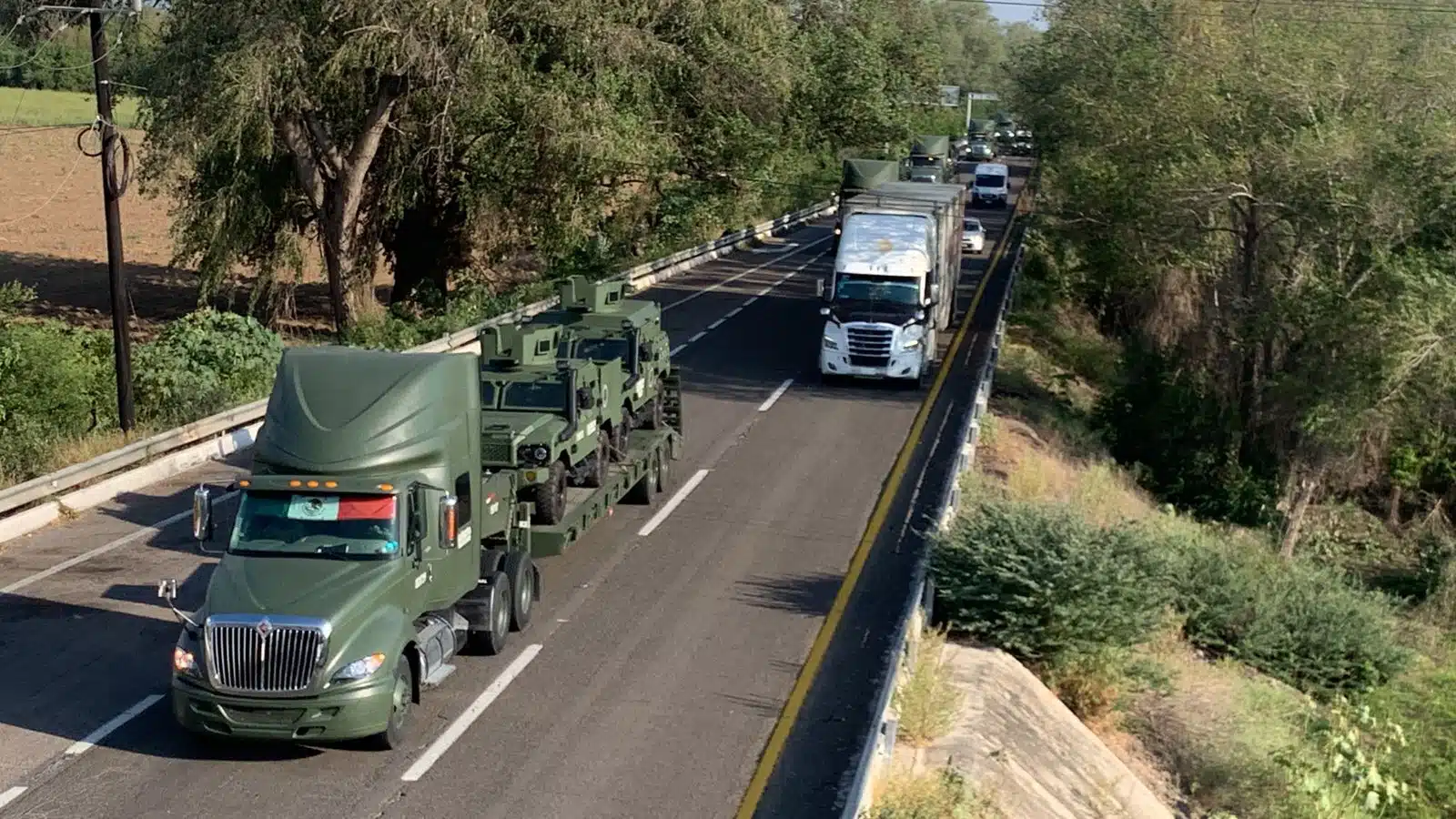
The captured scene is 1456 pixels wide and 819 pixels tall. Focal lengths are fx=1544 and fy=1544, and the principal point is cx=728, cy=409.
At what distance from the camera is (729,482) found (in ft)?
77.2

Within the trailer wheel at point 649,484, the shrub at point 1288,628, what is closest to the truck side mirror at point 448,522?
the trailer wheel at point 649,484

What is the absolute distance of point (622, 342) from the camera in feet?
69.3

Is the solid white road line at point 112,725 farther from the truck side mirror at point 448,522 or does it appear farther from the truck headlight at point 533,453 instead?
the truck headlight at point 533,453

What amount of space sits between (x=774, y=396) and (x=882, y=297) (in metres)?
3.00

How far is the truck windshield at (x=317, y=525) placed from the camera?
42.4 ft

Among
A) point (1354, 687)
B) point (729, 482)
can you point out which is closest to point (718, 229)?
point (729, 482)

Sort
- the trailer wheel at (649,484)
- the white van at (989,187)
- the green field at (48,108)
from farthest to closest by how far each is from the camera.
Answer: the green field at (48,108)
the white van at (989,187)
the trailer wheel at (649,484)

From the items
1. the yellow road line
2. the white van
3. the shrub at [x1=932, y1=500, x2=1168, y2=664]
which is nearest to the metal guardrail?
the shrub at [x1=932, y1=500, x2=1168, y2=664]

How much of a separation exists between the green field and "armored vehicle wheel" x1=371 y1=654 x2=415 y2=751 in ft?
296

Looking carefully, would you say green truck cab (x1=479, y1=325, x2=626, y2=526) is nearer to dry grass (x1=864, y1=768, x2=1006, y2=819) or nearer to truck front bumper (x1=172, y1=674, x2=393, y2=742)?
truck front bumper (x1=172, y1=674, x2=393, y2=742)

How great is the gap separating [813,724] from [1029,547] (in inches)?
167

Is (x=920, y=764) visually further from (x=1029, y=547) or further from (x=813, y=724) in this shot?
(x=1029, y=547)

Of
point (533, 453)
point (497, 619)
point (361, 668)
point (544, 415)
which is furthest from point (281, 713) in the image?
point (544, 415)

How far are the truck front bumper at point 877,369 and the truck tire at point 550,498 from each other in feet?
48.4
